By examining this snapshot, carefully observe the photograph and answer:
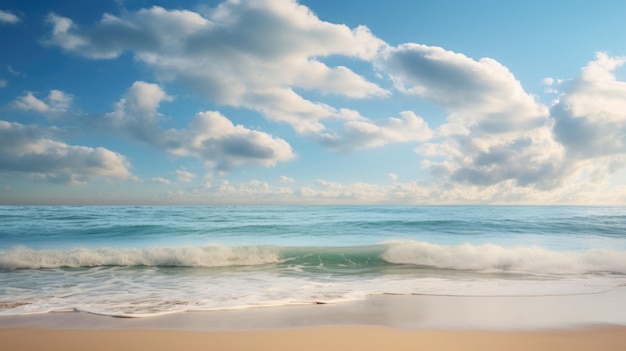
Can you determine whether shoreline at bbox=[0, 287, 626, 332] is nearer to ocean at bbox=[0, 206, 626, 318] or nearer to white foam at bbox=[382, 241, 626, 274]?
ocean at bbox=[0, 206, 626, 318]

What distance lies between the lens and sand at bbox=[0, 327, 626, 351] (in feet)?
14.6

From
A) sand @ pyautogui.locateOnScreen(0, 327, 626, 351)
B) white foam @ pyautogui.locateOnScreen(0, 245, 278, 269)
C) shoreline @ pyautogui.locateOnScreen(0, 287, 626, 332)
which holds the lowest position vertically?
white foam @ pyautogui.locateOnScreen(0, 245, 278, 269)

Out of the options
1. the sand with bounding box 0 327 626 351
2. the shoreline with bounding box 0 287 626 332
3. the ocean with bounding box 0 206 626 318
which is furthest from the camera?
the ocean with bounding box 0 206 626 318

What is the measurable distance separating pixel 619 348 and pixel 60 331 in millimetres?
7500

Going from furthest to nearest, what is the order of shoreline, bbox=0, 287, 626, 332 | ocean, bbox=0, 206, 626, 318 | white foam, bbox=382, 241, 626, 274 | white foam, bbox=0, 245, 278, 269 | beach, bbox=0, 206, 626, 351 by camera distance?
white foam, bbox=0, 245, 278, 269, white foam, bbox=382, 241, 626, 274, ocean, bbox=0, 206, 626, 318, shoreline, bbox=0, 287, 626, 332, beach, bbox=0, 206, 626, 351

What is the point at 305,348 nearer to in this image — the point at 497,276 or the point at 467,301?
the point at 467,301

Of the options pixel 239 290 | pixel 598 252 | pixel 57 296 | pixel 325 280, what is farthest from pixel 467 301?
pixel 598 252

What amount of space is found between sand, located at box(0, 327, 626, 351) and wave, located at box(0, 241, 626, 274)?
7157mm

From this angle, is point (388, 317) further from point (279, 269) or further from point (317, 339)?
point (279, 269)

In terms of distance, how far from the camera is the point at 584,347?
4.50m

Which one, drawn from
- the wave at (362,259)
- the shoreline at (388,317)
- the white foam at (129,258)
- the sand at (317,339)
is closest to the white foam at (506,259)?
the wave at (362,259)

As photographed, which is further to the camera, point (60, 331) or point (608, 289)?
point (608, 289)

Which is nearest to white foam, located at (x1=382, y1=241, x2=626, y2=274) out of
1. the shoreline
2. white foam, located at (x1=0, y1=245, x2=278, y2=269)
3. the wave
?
the wave

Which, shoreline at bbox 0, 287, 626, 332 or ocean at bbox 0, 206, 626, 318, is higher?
shoreline at bbox 0, 287, 626, 332
